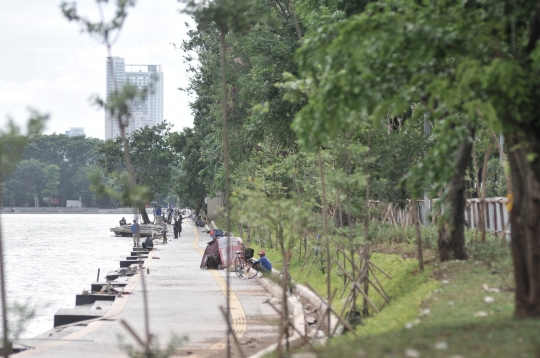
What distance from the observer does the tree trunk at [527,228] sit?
27.7ft

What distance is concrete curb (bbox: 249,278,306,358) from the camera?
11.5 metres

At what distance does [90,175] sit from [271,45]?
13839 millimetres

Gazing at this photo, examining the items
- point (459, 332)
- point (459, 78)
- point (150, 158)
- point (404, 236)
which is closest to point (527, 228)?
point (459, 332)

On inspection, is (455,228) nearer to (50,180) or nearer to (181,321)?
(181,321)

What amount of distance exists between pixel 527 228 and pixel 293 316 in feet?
24.2

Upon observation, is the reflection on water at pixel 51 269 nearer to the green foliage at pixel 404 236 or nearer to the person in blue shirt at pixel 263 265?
the person in blue shirt at pixel 263 265

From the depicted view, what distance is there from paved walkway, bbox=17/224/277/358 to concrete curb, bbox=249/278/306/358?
9.9 inches

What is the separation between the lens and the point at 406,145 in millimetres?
15430

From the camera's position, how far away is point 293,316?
15.3 meters


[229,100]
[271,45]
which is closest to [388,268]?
[271,45]

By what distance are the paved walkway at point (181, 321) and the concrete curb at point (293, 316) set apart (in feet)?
0.82

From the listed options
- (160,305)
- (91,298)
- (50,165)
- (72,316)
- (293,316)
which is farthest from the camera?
(50,165)

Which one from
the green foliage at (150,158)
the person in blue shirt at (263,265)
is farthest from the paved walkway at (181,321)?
the green foliage at (150,158)

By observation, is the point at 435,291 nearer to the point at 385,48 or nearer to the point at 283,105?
the point at 385,48
